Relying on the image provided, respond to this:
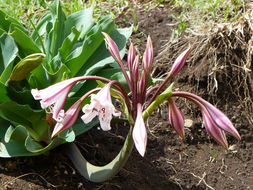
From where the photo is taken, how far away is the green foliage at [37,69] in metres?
2.51

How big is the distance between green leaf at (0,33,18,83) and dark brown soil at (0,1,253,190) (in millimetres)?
470

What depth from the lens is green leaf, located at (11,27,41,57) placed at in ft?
8.52

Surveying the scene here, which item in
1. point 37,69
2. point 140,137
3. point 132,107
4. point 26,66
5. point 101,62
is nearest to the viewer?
point 140,137

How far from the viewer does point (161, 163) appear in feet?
10.2

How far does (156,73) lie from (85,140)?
0.78 meters

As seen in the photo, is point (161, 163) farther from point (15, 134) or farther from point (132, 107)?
point (132, 107)

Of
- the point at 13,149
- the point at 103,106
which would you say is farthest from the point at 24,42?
the point at 103,106

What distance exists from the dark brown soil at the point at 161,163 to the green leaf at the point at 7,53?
47 cm

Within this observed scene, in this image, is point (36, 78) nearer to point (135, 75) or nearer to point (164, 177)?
point (135, 75)

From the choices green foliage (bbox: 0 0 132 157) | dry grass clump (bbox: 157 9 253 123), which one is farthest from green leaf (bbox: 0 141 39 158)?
dry grass clump (bbox: 157 9 253 123)

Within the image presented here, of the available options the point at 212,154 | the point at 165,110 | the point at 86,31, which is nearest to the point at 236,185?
the point at 212,154

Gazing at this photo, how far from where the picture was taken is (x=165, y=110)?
3.38 m

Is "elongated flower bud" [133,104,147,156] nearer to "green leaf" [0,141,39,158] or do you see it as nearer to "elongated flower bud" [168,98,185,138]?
"elongated flower bud" [168,98,185,138]

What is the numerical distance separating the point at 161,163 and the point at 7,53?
1072 mm
